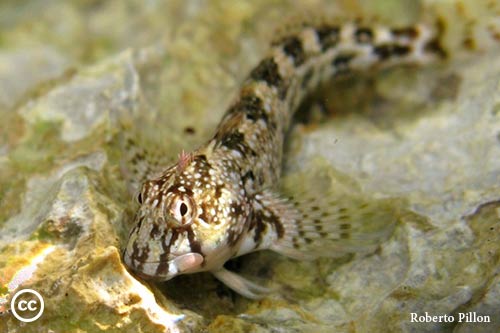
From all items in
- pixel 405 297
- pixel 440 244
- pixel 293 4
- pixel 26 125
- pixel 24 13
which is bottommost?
pixel 405 297

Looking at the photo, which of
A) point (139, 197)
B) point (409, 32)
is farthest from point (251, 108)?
point (409, 32)

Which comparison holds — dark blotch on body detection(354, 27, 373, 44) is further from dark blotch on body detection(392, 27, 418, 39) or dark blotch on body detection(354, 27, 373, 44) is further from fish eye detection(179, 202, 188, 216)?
fish eye detection(179, 202, 188, 216)

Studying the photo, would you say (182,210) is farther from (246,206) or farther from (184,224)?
(246,206)

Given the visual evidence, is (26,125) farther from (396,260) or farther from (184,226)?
(396,260)

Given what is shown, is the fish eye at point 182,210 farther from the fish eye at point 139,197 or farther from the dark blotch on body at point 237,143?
the dark blotch on body at point 237,143

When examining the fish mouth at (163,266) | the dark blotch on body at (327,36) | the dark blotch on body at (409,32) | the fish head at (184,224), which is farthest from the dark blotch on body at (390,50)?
the fish mouth at (163,266)

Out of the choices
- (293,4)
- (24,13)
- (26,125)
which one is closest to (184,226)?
(26,125)
